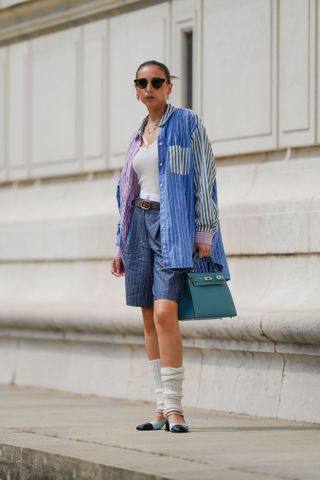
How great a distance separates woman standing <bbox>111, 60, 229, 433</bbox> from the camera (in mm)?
8391

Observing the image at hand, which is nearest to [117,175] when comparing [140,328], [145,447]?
[140,328]

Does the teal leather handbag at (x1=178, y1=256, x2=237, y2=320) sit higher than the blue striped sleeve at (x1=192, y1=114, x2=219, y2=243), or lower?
lower

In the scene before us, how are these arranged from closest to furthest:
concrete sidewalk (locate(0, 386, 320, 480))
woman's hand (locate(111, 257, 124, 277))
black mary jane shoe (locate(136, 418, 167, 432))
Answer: concrete sidewalk (locate(0, 386, 320, 480))
black mary jane shoe (locate(136, 418, 167, 432))
woman's hand (locate(111, 257, 124, 277))

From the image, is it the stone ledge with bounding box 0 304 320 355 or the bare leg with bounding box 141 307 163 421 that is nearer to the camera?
the bare leg with bounding box 141 307 163 421

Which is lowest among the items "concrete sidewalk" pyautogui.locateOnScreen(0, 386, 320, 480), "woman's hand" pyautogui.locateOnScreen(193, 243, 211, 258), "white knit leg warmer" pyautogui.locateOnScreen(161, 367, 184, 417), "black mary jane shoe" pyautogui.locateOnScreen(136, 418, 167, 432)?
"concrete sidewalk" pyautogui.locateOnScreen(0, 386, 320, 480)

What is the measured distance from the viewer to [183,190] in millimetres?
8414

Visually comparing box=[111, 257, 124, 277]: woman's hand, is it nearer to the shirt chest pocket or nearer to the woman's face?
the shirt chest pocket

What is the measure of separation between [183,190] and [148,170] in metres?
0.26

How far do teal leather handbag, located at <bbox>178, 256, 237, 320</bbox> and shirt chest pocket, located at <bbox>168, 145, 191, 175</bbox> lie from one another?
0.53 metres

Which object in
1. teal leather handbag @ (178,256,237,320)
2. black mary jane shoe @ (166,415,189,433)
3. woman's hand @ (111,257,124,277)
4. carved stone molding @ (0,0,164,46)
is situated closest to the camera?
teal leather handbag @ (178,256,237,320)

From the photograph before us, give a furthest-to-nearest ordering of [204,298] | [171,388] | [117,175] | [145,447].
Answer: [117,175], [171,388], [204,298], [145,447]

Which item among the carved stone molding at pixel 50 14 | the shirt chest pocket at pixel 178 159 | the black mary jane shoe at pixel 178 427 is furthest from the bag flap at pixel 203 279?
the carved stone molding at pixel 50 14

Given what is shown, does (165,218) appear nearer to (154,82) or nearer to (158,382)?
(154,82)

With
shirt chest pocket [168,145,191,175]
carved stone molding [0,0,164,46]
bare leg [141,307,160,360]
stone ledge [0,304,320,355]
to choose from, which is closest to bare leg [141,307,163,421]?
bare leg [141,307,160,360]
